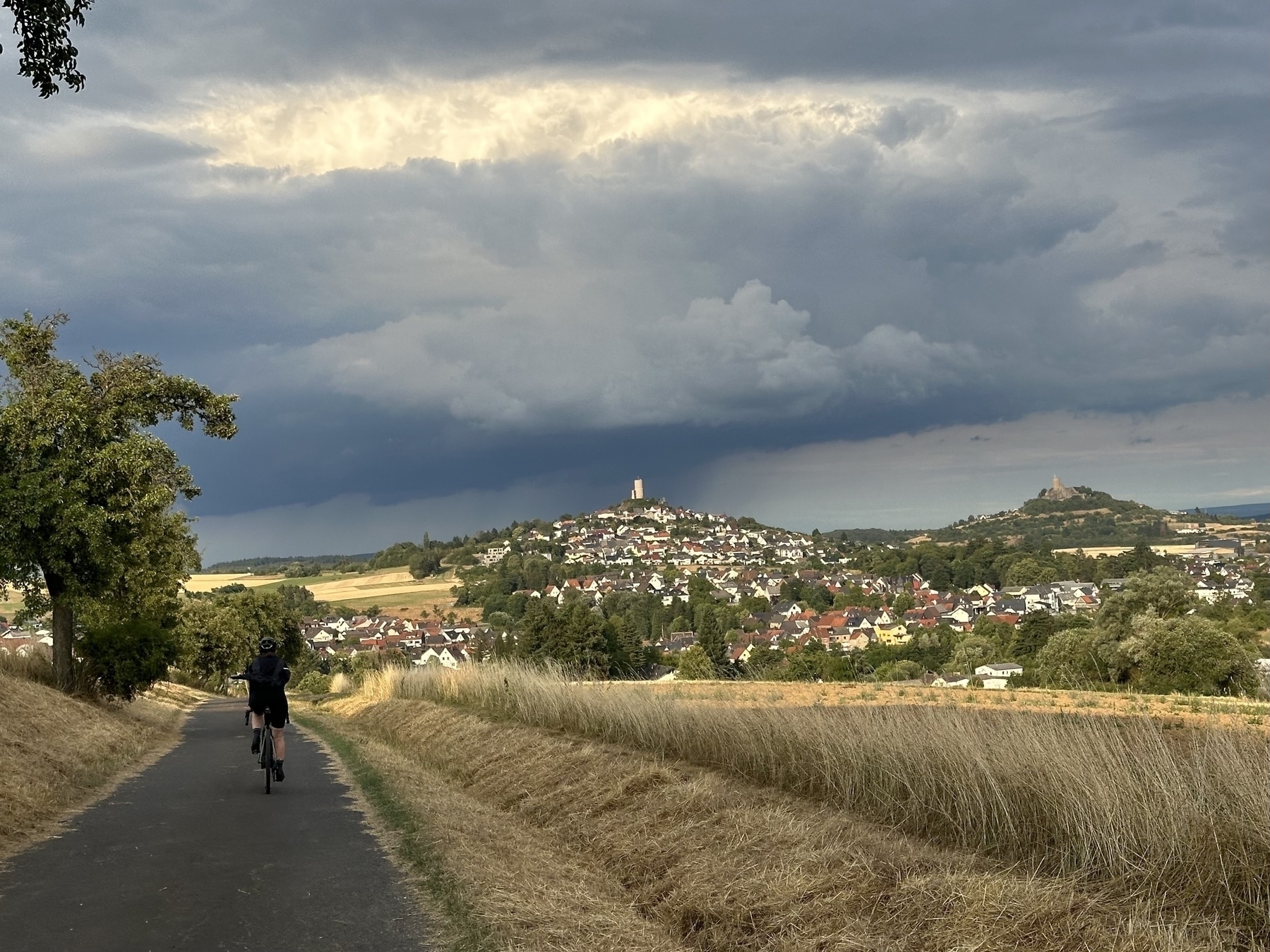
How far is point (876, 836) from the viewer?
8.39m

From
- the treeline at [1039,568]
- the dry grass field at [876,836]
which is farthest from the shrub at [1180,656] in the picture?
the treeline at [1039,568]

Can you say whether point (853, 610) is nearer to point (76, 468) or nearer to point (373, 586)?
point (373, 586)

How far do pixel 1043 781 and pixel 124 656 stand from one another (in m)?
23.5

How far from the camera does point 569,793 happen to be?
38.9ft

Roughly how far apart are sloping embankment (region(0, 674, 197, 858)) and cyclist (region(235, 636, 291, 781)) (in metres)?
2.13

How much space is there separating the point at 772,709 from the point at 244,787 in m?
7.21

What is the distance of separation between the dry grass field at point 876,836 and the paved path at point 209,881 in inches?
31.2

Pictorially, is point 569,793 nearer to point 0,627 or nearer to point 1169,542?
point 0,627

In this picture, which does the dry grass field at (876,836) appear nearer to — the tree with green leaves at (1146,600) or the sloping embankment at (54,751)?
the sloping embankment at (54,751)

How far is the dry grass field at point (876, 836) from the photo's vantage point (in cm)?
620

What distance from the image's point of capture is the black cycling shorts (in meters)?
14.4

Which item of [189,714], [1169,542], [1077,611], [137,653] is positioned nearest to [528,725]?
[137,653]

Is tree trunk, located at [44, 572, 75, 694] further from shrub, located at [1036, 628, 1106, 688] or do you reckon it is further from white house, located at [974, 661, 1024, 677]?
white house, located at [974, 661, 1024, 677]

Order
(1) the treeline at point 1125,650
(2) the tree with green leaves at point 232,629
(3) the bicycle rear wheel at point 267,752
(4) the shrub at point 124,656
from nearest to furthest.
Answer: (3) the bicycle rear wheel at point 267,752 < (4) the shrub at point 124,656 < (1) the treeline at point 1125,650 < (2) the tree with green leaves at point 232,629
